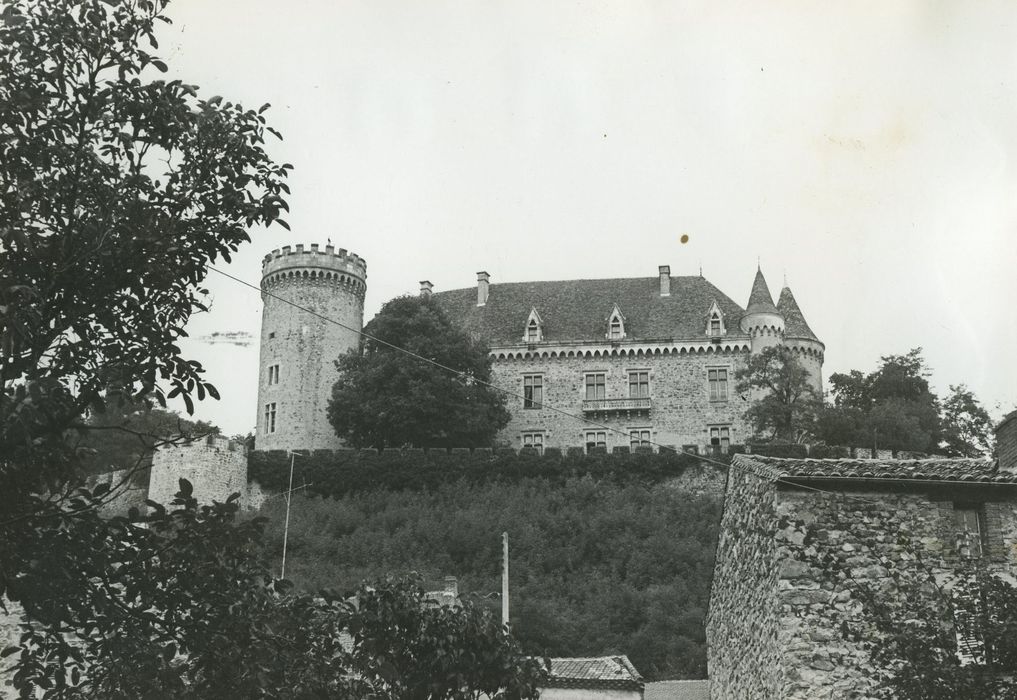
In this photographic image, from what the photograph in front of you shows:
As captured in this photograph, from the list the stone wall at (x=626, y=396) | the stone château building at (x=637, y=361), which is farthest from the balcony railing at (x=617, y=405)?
the stone wall at (x=626, y=396)

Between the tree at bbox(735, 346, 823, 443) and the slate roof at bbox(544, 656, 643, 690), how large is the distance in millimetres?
32537

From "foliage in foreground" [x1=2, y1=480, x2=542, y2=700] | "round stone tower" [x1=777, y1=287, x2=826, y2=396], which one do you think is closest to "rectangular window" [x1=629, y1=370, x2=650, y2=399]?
"round stone tower" [x1=777, y1=287, x2=826, y2=396]

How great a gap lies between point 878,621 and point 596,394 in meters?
50.2

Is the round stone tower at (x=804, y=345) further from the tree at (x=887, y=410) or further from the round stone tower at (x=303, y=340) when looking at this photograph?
the round stone tower at (x=303, y=340)

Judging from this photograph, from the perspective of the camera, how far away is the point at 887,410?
54.4 metres

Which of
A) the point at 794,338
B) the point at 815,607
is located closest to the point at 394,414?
the point at 794,338

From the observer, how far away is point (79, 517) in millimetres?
8445

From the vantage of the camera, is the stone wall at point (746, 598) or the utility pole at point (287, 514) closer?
the stone wall at point (746, 598)

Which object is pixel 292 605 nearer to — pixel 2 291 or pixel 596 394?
pixel 2 291

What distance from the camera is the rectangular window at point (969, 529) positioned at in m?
13.0

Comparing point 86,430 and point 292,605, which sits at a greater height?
point 86,430

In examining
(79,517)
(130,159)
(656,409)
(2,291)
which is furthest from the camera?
(656,409)

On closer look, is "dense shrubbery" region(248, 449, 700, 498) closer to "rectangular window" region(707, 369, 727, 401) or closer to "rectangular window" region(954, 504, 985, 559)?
"rectangular window" region(707, 369, 727, 401)

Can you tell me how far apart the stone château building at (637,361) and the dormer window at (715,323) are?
54mm
